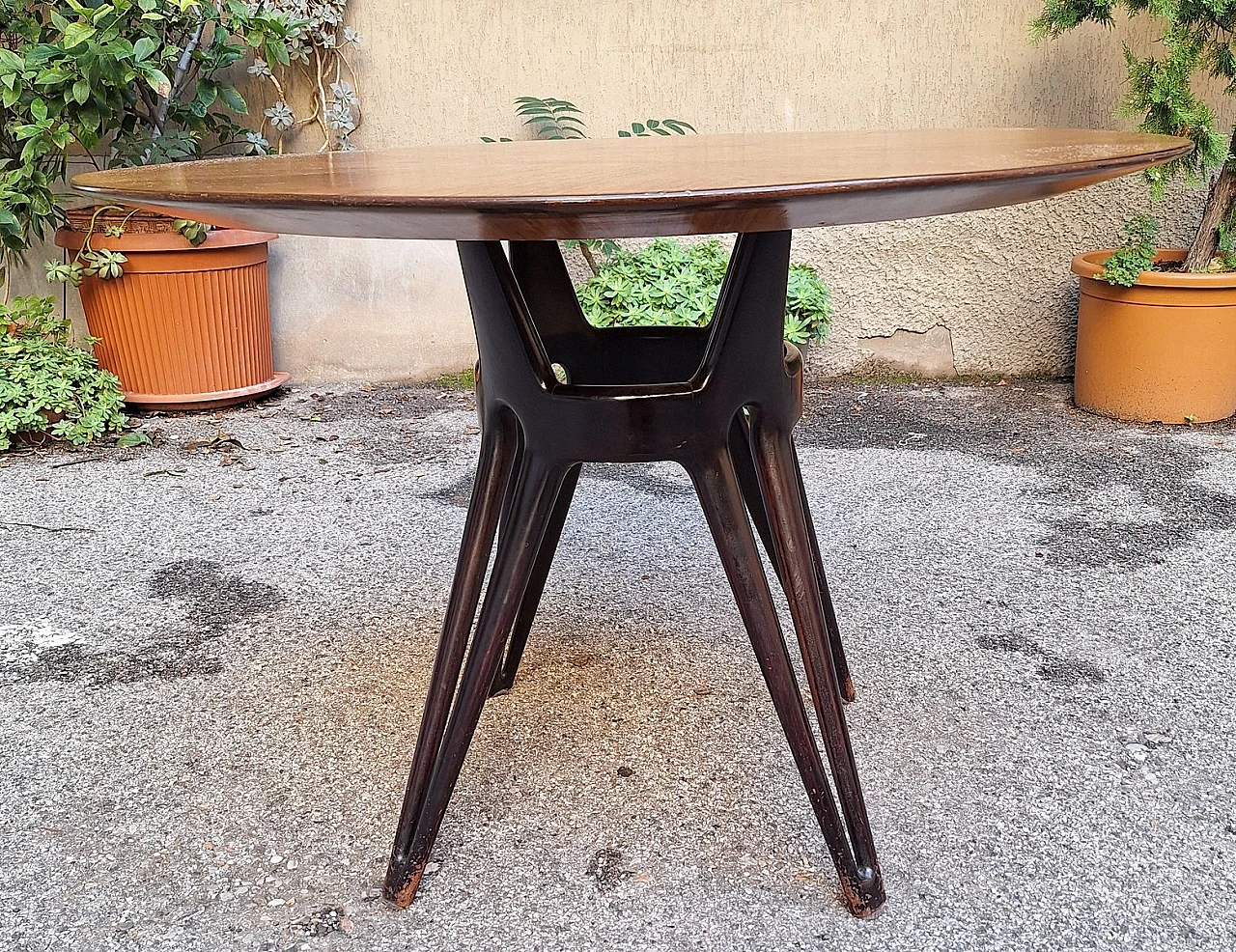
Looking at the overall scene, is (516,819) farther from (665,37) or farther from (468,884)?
(665,37)

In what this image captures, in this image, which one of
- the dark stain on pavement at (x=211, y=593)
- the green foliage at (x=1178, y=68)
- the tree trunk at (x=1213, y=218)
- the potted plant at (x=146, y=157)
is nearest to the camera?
the dark stain on pavement at (x=211, y=593)

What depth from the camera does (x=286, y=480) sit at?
3115 millimetres

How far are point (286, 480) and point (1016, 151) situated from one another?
2328 mm

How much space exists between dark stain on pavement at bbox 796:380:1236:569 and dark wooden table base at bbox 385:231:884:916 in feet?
4.21

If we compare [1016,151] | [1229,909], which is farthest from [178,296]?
[1229,909]

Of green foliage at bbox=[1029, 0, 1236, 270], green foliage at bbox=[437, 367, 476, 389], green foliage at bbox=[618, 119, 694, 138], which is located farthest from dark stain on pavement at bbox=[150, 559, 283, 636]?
green foliage at bbox=[1029, 0, 1236, 270]

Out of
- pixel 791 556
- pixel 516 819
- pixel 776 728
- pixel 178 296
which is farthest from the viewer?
pixel 178 296

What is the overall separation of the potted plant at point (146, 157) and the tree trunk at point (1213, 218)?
114 inches

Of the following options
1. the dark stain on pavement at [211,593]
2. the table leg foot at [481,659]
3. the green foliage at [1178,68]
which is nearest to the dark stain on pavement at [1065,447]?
the green foliage at [1178,68]

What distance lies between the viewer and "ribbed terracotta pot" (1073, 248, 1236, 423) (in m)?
3.31

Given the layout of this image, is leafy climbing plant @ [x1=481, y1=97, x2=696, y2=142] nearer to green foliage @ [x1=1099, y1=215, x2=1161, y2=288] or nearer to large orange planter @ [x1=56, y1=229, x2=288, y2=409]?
large orange planter @ [x1=56, y1=229, x2=288, y2=409]

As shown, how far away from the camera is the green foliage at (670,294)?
11.5 feet

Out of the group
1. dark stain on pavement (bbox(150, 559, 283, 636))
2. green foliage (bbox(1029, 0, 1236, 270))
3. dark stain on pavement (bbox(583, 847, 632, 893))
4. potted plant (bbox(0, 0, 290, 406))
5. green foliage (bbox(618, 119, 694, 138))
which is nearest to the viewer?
dark stain on pavement (bbox(583, 847, 632, 893))

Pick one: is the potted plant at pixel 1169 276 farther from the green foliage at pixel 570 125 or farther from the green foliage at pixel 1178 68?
the green foliage at pixel 570 125
